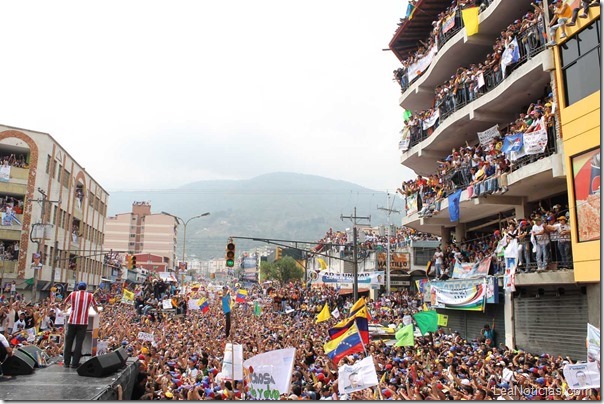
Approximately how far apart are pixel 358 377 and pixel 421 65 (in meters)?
20.7

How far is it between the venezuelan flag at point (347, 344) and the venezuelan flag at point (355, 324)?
179 mm

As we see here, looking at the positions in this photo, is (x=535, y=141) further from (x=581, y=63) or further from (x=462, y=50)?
(x=462, y=50)

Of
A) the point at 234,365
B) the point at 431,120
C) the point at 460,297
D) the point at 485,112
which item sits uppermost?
the point at 431,120

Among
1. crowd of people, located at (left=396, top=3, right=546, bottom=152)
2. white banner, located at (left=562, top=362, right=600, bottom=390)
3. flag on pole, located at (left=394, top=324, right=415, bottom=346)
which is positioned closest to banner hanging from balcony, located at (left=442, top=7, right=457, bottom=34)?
crowd of people, located at (left=396, top=3, right=546, bottom=152)

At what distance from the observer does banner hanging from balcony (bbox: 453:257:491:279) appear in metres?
19.6

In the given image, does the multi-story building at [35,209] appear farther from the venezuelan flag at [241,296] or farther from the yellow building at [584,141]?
the yellow building at [584,141]

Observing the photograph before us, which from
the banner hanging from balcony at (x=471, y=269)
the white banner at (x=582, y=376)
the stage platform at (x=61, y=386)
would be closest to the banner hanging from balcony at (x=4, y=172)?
the banner hanging from balcony at (x=471, y=269)

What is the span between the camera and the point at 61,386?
275 inches

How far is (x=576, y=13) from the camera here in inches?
556

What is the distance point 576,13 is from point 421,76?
40.2 feet

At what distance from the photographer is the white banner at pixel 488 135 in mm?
20531

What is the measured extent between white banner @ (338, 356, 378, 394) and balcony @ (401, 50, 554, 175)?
39.0 ft

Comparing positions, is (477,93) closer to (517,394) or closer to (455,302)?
(455,302)

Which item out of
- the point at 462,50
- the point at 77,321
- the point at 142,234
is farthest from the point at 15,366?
the point at 142,234
